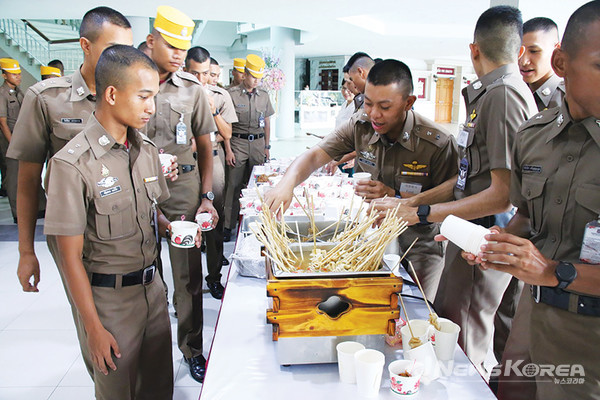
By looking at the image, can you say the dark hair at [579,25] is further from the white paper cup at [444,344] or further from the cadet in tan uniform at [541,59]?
the cadet in tan uniform at [541,59]

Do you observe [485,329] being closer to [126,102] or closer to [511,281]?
[511,281]

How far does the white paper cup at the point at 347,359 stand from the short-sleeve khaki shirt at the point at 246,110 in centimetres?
401

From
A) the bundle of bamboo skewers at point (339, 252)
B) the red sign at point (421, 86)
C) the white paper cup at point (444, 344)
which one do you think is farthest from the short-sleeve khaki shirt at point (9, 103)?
the red sign at point (421, 86)

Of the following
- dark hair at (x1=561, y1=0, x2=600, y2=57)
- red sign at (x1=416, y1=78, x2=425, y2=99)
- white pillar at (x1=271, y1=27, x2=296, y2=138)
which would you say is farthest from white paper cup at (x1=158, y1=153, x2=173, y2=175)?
red sign at (x1=416, y1=78, x2=425, y2=99)

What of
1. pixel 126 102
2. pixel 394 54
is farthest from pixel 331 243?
pixel 394 54

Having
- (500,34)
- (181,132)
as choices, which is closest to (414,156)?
(500,34)

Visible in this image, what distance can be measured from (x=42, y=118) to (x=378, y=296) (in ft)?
5.21

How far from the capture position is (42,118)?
190 centimetres

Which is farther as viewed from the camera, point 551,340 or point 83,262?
point 83,262

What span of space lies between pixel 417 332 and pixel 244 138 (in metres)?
3.99

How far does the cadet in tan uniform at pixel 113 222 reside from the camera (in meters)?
A: 1.46

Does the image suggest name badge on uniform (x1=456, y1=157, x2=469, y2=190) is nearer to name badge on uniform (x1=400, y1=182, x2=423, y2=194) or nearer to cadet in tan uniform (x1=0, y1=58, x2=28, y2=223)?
name badge on uniform (x1=400, y1=182, x2=423, y2=194)

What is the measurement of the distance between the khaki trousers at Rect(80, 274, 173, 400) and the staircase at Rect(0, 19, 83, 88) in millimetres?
11828

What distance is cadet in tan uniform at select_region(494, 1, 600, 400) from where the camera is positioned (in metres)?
1.10
